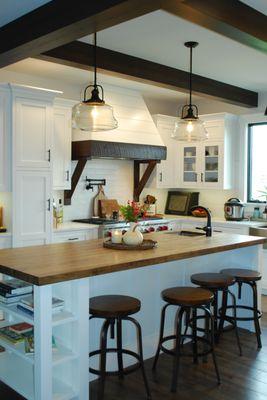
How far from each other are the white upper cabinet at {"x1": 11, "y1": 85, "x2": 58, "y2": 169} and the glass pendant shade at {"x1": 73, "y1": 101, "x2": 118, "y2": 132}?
5.00 ft

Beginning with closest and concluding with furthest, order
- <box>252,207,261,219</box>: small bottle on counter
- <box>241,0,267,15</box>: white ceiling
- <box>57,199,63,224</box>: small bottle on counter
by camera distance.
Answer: <box>241,0,267,15</box>: white ceiling
<box>57,199,63,224</box>: small bottle on counter
<box>252,207,261,219</box>: small bottle on counter

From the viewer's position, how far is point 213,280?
11.7 feet

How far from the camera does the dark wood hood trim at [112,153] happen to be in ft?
17.3

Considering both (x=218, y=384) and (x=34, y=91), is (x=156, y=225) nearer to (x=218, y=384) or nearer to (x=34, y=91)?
(x=34, y=91)

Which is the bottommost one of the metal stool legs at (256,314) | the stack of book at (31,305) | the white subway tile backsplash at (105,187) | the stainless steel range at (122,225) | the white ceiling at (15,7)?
the metal stool legs at (256,314)

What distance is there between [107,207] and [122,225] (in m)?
0.61

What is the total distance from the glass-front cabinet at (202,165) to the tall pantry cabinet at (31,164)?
8.42 feet

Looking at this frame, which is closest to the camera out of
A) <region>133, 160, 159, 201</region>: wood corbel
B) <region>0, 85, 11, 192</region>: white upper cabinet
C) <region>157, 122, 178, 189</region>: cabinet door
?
<region>0, 85, 11, 192</region>: white upper cabinet

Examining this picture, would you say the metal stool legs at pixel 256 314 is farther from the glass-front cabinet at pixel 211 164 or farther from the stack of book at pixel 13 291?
the glass-front cabinet at pixel 211 164

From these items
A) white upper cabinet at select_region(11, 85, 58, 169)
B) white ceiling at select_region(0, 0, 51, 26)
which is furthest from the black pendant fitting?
white upper cabinet at select_region(11, 85, 58, 169)

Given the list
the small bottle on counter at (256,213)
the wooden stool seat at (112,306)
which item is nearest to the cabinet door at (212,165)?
the small bottle on counter at (256,213)

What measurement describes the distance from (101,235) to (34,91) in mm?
1833

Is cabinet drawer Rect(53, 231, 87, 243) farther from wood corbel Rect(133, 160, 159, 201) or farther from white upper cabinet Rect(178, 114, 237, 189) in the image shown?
white upper cabinet Rect(178, 114, 237, 189)

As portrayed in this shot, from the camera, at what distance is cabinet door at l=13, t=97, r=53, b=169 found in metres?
4.56
